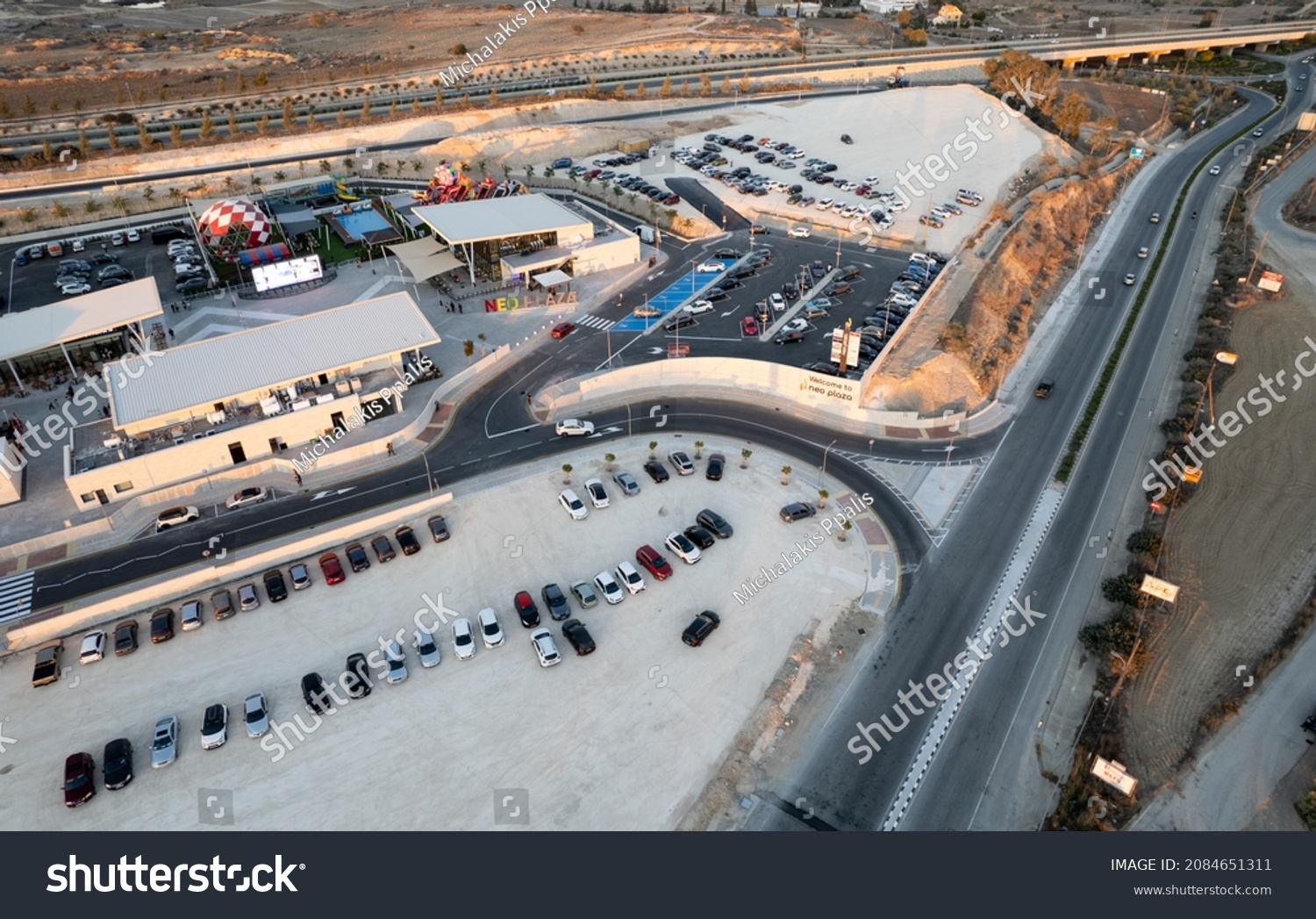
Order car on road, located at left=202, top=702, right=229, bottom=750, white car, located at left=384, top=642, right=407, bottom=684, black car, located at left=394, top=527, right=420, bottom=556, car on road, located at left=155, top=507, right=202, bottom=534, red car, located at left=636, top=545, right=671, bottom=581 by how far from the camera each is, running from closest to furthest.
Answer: car on road, located at left=202, top=702, right=229, bottom=750, white car, located at left=384, top=642, right=407, bottom=684, red car, located at left=636, top=545, right=671, bottom=581, black car, located at left=394, top=527, right=420, bottom=556, car on road, located at left=155, top=507, right=202, bottom=534

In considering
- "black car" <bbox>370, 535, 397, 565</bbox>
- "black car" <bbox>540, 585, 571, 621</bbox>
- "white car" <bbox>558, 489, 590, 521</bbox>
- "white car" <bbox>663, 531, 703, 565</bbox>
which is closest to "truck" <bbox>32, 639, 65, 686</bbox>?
"black car" <bbox>370, 535, 397, 565</bbox>

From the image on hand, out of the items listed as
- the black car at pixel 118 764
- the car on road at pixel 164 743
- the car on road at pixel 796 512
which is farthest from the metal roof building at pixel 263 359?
the car on road at pixel 796 512

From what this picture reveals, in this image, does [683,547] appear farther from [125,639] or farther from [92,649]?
[92,649]

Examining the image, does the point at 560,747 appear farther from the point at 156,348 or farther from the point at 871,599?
the point at 156,348

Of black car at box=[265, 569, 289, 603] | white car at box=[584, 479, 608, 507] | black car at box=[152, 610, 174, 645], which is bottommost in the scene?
black car at box=[152, 610, 174, 645]

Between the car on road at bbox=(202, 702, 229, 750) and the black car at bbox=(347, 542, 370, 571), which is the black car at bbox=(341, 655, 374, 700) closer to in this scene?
the car on road at bbox=(202, 702, 229, 750)

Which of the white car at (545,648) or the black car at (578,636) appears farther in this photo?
the black car at (578,636)

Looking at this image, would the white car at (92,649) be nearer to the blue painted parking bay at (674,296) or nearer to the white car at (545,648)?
the white car at (545,648)
